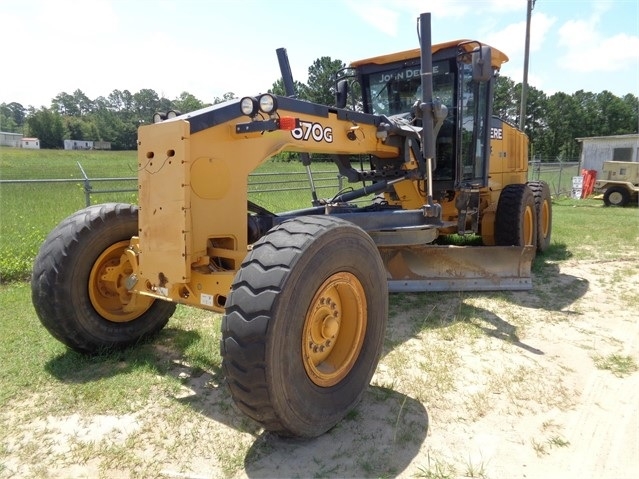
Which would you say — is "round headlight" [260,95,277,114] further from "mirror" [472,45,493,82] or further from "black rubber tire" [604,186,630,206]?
"black rubber tire" [604,186,630,206]

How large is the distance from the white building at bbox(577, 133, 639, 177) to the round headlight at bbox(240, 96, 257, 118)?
26.4 metres

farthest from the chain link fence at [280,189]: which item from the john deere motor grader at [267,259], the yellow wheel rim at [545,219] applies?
the yellow wheel rim at [545,219]

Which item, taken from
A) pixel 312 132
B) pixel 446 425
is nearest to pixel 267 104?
pixel 312 132

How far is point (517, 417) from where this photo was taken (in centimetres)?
307

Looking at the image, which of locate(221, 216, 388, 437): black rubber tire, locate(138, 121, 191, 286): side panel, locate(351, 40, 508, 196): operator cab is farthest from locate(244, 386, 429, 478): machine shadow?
locate(351, 40, 508, 196): operator cab

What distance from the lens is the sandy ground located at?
2.56 m

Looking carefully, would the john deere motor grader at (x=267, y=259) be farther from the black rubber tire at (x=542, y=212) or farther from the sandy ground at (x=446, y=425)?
the black rubber tire at (x=542, y=212)

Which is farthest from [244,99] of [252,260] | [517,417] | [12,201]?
[12,201]

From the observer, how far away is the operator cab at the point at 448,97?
5.91 metres

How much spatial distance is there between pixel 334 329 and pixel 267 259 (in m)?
0.71

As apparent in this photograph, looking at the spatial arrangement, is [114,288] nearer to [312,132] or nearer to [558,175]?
[312,132]

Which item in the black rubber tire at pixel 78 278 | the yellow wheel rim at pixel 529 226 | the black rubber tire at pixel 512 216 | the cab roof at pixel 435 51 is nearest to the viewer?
the black rubber tire at pixel 78 278

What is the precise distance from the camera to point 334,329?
9.73 ft

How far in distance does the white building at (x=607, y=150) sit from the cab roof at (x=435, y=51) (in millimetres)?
22065
